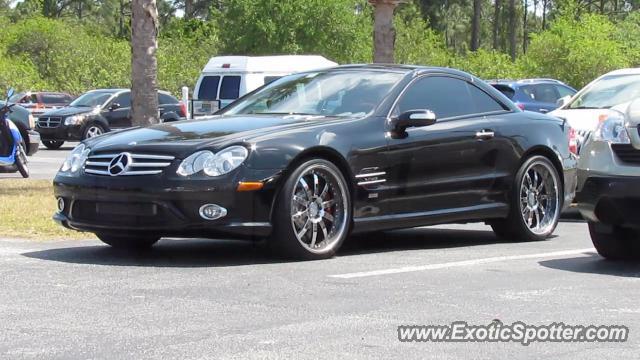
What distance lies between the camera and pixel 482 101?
10.1m

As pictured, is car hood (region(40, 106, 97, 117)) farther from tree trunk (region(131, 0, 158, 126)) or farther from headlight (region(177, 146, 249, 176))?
headlight (region(177, 146, 249, 176))

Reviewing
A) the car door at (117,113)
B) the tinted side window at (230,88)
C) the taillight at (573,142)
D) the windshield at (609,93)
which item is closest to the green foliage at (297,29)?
the car door at (117,113)

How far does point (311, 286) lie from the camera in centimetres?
725

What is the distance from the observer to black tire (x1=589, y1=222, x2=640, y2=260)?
27.6 ft

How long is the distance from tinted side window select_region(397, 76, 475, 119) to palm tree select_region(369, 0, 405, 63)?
29.4ft

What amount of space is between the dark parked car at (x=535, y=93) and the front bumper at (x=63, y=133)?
10474 millimetres

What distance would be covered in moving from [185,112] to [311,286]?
65.0ft

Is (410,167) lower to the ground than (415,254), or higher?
higher

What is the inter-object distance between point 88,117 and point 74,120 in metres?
0.39

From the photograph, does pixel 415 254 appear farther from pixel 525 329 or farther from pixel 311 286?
pixel 525 329

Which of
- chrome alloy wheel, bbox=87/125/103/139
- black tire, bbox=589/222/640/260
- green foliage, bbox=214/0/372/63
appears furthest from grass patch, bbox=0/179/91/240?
green foliage, bbox=214/0/372/63

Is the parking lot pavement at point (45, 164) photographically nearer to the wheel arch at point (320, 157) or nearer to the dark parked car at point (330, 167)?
the dark parked car at point (330, 167)

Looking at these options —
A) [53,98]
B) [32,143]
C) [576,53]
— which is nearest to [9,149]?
[32,143]

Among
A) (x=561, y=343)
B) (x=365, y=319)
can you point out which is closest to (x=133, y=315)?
(x=365, y=319)
